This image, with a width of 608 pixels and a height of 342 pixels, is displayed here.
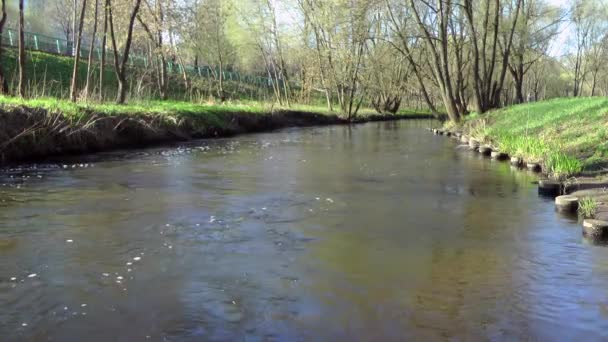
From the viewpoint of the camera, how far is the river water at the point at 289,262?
4750 mm

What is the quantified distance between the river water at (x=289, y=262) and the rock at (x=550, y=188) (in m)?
0.22

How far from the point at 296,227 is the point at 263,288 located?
2.51 m

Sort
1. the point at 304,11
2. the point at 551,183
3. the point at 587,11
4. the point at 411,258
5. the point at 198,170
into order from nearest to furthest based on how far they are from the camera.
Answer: the point at 411,258, the point at 551,183, the point at 198,170, the point at 304,11, the point at 587,11

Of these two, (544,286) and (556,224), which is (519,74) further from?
(544,286)

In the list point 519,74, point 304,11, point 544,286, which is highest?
point 304,11

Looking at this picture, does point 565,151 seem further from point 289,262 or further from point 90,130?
point 90,130

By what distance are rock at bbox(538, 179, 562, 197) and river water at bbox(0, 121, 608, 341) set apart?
221mm

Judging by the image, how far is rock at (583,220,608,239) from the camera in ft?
24.4

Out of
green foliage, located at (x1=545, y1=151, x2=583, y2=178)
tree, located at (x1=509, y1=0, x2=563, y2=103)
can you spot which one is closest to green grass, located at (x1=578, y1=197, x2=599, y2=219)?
green foliage, located at (x1=545, y1=151, x2=583, y2=178)

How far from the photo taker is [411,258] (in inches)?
259

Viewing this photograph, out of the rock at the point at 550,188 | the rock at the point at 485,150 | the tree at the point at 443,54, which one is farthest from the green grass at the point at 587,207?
the tree at the point at 443,54

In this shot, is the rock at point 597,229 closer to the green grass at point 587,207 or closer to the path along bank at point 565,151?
the path along bank at point 565,151

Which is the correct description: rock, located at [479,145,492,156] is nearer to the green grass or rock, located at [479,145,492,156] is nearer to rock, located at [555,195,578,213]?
rock, located at [555,195,578,213]

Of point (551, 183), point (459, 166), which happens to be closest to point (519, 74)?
point (459, 166)
